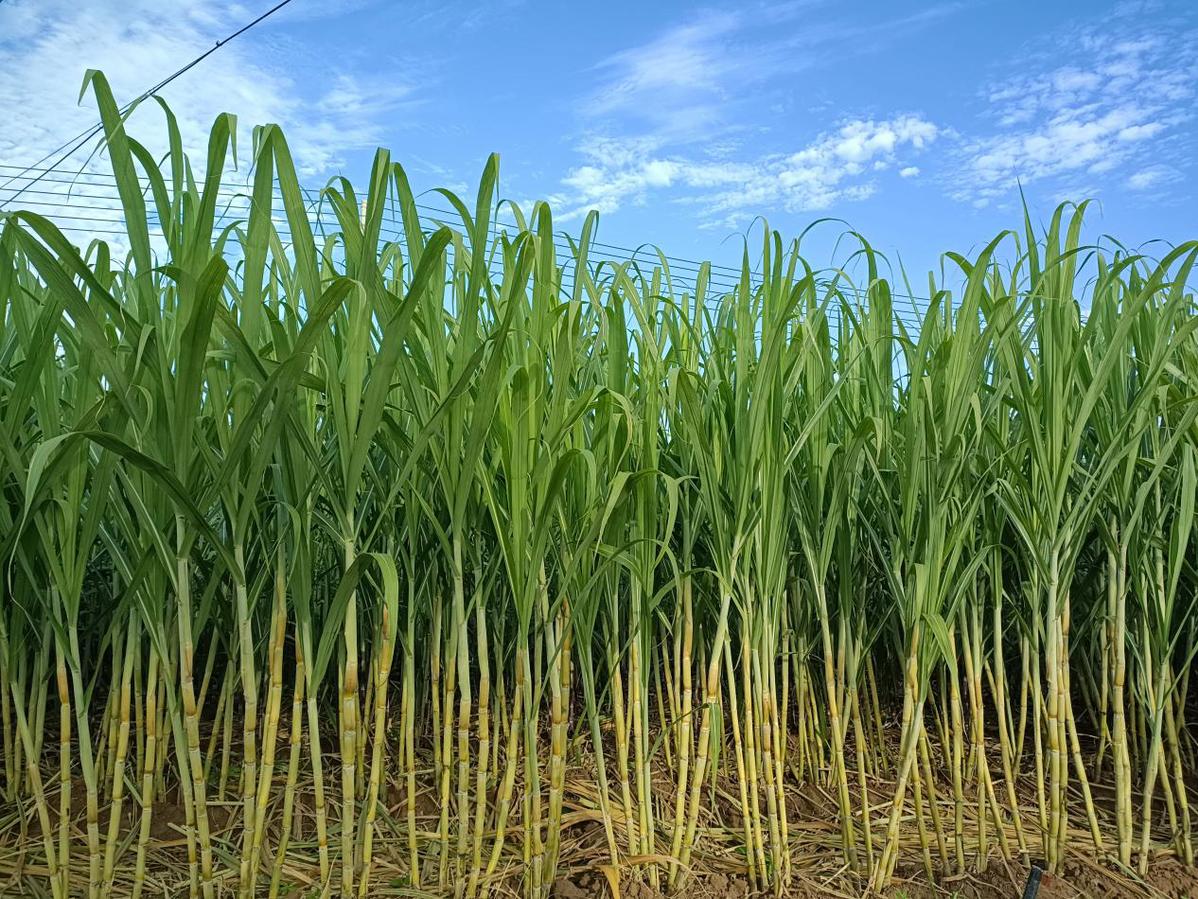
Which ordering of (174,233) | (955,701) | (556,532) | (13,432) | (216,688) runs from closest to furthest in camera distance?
(174,233) → (13,432) → (556,532) → (955,701) → (216,688)

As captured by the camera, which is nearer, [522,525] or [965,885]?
[522,525]

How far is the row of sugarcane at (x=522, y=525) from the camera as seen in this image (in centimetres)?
101

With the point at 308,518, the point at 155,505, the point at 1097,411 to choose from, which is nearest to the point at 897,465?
the point at 1097,411

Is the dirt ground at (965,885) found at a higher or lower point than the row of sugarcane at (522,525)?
lower

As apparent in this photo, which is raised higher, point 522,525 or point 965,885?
point 522,525

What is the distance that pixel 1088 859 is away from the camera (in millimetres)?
1435

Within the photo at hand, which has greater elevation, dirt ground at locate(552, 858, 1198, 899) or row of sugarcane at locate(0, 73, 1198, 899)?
row of sugarcane at locate(0, 73, 1198, 899)

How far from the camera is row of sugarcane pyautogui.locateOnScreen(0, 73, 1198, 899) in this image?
1.01 meters

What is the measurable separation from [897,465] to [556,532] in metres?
0.66

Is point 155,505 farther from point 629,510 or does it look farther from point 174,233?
point 629,510

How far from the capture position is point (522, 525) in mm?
1087

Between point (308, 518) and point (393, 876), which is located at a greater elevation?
point (308, 518)

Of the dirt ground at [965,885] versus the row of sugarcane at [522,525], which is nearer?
the row of sugarcane at [522,525]

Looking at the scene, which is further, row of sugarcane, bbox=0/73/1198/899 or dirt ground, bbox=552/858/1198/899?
dirt ground, bbox=552/858/1198/899
